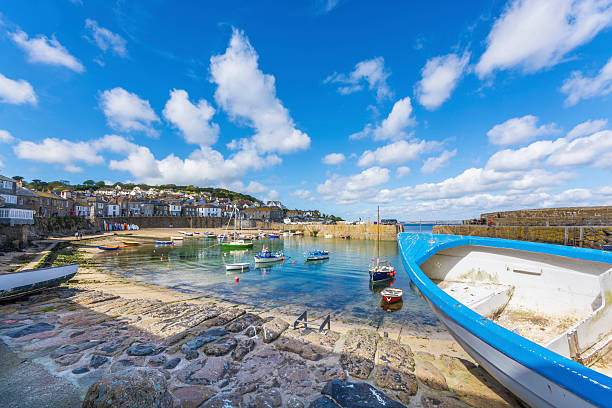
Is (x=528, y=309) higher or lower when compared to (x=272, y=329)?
higher

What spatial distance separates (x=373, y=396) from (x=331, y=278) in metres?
19.6

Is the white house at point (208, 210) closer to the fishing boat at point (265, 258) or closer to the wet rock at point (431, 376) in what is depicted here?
the fishing boat at point (265, 258)

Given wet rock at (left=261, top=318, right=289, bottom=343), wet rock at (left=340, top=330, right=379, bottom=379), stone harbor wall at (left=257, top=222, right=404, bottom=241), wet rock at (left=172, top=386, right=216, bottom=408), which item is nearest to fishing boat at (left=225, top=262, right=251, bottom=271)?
wet rock at (left=261, top=318, right=289, bottom=343)

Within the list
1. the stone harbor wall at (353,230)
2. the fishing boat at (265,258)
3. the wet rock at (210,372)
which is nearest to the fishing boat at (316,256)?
the fishing boat at (265,258)

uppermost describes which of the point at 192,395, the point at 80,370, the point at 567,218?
the point at 567,218

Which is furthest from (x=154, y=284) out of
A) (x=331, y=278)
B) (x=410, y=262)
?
(x=410, y=262)

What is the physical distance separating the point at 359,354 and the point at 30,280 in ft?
53.5

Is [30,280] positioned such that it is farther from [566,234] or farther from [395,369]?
[566,234]

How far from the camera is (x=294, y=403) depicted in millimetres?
4965

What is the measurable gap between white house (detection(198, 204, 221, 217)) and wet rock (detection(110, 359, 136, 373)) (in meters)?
115

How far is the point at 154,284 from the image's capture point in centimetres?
1977

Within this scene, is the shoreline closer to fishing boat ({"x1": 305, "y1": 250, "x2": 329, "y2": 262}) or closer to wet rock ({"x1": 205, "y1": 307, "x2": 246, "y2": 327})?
wet rock ({"x1": 205, "y1": 307, "x2": 246, "y2": 327})

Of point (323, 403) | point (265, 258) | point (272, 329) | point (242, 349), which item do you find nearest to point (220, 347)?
point (242, 349)

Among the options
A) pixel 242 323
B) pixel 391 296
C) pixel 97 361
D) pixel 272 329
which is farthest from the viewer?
pixel 391 296
